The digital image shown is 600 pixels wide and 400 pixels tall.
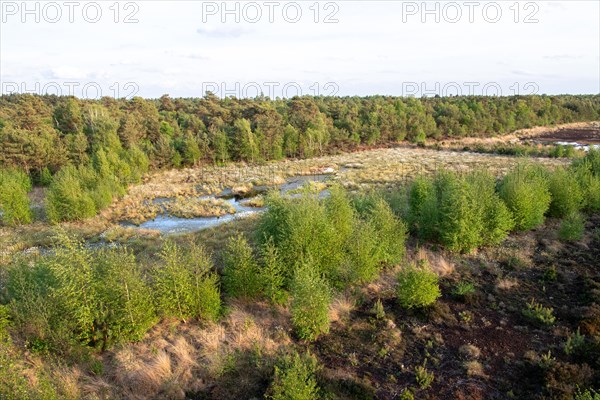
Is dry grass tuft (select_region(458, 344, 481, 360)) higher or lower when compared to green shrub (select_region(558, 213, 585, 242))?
lower

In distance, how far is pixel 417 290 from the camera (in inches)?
657

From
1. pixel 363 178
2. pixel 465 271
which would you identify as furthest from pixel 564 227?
pixel 363 178

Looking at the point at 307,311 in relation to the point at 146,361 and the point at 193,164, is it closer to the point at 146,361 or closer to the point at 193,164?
the point at 146,361

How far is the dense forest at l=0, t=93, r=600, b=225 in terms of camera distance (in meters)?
40.5

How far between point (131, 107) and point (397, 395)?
73.1 metres

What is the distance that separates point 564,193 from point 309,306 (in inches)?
880

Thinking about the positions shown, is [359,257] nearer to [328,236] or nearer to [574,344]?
[328,236]

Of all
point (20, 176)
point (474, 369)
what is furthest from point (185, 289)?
point (20, 176)

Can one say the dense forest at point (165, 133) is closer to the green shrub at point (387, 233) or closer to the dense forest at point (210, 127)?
the dense forest at point (210, 127)

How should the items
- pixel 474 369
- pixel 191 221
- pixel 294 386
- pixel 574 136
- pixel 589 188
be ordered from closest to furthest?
pixel 294 386
pixel 474 369
pixel 589 188
pixel 191 221
pixel 574 136

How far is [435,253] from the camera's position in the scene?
22.6 m

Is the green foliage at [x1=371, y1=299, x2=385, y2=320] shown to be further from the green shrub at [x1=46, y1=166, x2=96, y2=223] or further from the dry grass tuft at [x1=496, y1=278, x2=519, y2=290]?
the green shrub at [x1=46, y1=166, x2=96, y2=223]

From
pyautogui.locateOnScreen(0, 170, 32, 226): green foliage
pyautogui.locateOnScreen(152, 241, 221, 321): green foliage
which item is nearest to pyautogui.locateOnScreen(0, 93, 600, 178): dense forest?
pyautogui.locateOnScreen(0, 170, 32, 226): green foliage

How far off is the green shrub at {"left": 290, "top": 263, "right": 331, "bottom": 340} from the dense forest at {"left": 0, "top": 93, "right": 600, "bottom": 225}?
28.5m
